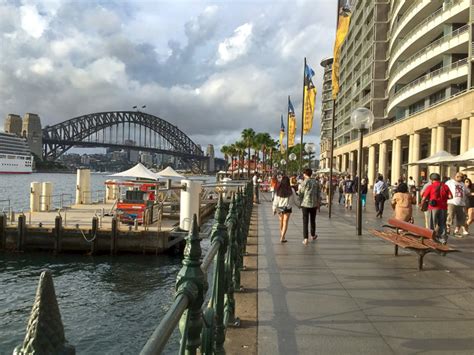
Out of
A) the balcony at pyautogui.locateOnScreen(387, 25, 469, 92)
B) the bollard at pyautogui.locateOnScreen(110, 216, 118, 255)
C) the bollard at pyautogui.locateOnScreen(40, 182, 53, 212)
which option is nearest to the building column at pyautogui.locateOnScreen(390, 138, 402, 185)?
the balcony at pyautogui.locateOnScreen(387, 25, 469, 92)

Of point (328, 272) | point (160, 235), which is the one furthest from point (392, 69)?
point (328, 272)

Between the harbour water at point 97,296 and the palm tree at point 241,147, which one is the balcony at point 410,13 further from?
the palm tree at point 241,147

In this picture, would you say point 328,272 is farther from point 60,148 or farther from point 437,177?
point 60,148

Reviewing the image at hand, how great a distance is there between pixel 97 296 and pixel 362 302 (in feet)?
38.4

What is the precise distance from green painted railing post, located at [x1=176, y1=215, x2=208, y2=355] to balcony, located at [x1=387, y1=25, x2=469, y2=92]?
A: 38.0 meters

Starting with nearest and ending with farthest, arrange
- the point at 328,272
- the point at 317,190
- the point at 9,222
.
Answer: the point at 328,272 → the point at 317,190 → the point at 9,222

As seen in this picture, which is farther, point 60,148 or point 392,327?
point 60,148

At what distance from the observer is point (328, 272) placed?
25.8 ft

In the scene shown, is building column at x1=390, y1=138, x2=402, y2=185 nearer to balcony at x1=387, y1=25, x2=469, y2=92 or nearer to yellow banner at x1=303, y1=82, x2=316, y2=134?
balcony at x1=387, y1=25, x2=469, y2=92

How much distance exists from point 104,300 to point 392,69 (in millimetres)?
50459

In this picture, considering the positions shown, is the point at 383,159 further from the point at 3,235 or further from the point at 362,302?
the point at 362,302

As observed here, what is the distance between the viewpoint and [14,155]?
134 meters

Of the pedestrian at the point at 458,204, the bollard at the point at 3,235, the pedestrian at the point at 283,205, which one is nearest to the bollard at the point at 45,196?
the bollard at the point at 3,235

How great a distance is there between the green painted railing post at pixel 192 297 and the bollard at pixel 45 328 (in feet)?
3.49
